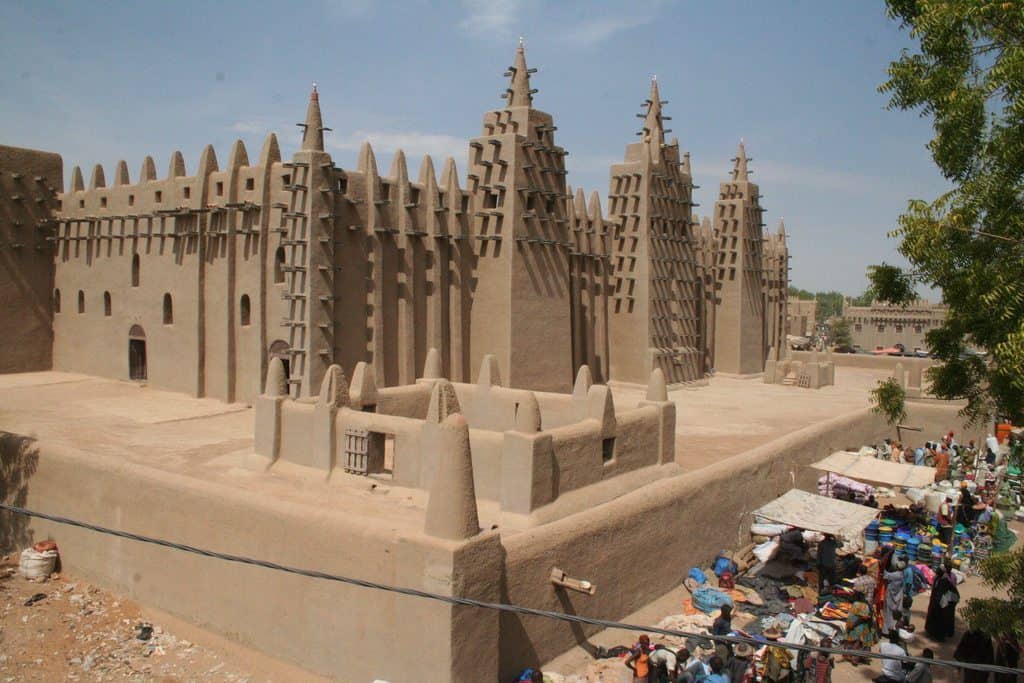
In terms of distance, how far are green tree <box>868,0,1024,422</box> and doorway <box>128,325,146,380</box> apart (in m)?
24.7

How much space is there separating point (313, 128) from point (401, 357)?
6.47 metres

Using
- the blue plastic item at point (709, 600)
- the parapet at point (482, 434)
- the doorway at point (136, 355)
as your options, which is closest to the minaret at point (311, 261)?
the parapet at point (482, 434)

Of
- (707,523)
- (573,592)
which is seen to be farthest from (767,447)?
(573,592)

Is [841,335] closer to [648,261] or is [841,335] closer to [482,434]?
[648,261]

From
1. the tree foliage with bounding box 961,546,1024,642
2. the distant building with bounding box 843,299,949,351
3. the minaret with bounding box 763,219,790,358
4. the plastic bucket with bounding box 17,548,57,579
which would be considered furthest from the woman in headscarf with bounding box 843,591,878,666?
the distant building with bounding box 843,299,949,351

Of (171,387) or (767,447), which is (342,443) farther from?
(171,387)

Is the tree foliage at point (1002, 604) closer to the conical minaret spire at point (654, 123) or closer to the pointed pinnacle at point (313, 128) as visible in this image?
the pointed pinnacle at point (313, 128)

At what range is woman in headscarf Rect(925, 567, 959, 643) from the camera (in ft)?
40.7

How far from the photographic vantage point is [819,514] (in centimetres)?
1473

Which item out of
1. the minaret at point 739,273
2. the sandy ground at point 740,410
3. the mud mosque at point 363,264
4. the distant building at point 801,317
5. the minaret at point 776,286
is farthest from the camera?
the distant building at point 801,317

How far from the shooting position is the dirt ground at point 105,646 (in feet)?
35.4

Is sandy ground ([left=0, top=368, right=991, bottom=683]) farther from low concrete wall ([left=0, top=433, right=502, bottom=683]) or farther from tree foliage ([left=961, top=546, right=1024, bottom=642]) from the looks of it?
tree foliage ([left=961, top=546, right=1024, bottom=642])

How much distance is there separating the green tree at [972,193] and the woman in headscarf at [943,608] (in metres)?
4.57

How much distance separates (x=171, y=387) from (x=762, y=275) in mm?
26374
